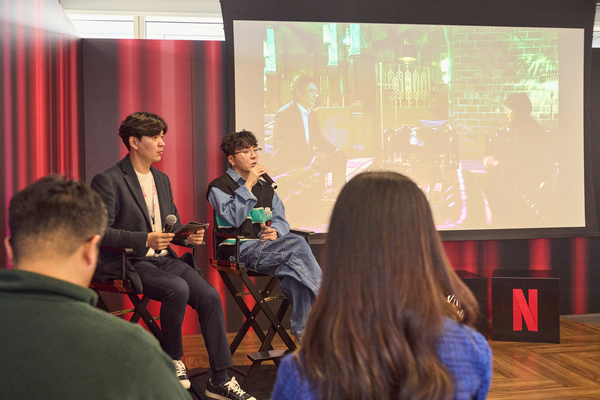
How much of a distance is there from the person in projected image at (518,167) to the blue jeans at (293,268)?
201 centimetres

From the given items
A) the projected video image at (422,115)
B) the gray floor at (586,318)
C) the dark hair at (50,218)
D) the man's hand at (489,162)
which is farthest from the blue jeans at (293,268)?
the gray floor at (586,318)

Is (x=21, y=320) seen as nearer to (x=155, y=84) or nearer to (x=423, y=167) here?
(x=155, y=84)

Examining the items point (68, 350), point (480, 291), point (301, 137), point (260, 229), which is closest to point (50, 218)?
point (68, 350)

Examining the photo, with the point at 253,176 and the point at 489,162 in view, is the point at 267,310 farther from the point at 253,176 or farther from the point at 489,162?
the point at 489,162

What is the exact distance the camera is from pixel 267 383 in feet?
9.25

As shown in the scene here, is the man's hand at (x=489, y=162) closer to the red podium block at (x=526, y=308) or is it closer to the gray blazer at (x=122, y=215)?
the red podium block at (x=526, y=308)

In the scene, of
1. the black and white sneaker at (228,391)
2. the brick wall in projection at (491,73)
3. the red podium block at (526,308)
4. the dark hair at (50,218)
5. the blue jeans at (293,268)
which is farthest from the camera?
the brick wall in projection at (491,73)

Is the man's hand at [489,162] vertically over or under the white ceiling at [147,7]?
under

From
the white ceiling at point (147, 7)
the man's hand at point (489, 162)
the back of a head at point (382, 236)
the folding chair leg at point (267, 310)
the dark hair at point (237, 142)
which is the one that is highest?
the white ceiling at point (147, 7)

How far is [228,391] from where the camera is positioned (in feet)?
8.14

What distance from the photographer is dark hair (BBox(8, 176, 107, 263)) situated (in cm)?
89

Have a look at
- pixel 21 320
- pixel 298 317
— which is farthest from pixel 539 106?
pixel 21 320

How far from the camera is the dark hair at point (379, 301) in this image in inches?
31.2

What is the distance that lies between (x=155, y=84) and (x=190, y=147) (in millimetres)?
520
